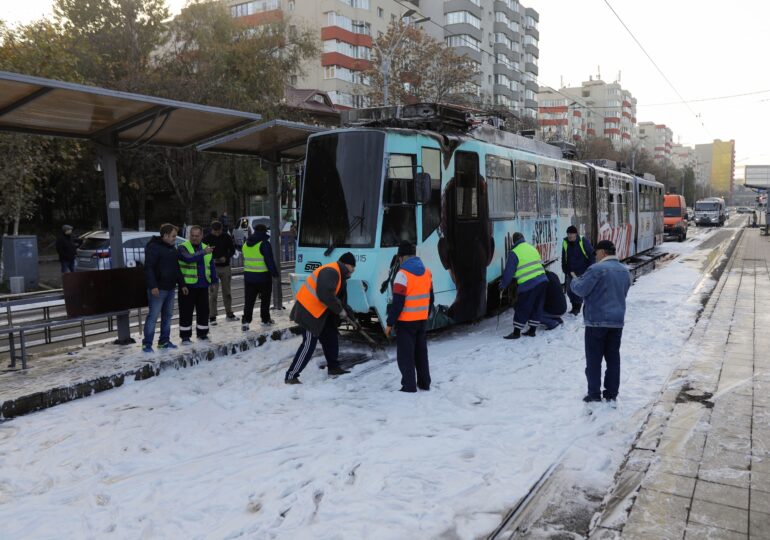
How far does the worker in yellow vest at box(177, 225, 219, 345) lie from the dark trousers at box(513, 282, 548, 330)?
4915mm

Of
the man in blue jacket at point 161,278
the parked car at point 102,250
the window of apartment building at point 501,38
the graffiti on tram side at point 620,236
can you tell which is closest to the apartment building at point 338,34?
the window of apartment building at point 501,38

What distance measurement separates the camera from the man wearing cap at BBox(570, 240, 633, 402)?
6168mm

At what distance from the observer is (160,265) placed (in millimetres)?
8461

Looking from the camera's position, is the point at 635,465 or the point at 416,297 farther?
the point at 416,297

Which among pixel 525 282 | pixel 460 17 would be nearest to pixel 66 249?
pixel 525 282

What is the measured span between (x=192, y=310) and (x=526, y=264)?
5210 millimetres

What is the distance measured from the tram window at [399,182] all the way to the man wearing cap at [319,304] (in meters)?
1.46

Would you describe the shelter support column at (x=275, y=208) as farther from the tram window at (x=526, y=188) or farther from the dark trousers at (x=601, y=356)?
the dark trousers at (x=601, y=356)

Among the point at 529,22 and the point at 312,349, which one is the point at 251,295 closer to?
the point at 312,349

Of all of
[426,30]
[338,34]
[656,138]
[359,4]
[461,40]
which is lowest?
[338,34]

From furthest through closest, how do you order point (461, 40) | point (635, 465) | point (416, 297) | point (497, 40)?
point (497, 40), point (461, 40), point (416, 297), point (635, 465)

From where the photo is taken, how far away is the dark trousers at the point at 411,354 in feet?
22.6

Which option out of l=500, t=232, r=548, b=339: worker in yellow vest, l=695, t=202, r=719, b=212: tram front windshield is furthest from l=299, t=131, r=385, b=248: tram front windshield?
l=695, t=202, r=719, b=212: tram front windshield

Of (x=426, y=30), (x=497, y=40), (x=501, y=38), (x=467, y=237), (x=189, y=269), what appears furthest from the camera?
(x=501, y=38)
